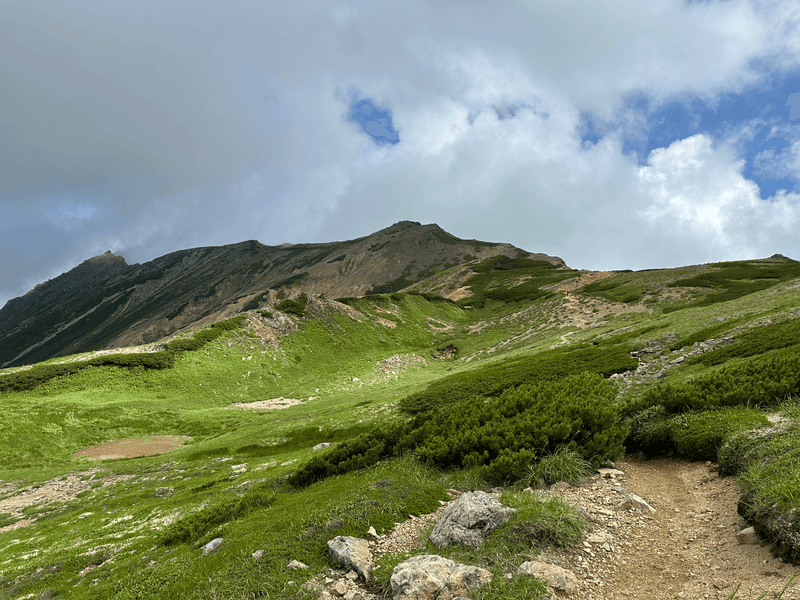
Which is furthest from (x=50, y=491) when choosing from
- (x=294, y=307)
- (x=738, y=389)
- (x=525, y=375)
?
(x=294, y=307)

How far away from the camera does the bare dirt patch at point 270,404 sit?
46.7m

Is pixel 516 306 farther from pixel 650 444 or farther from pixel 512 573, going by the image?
pixel 512 573

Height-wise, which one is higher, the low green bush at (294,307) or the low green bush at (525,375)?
the low green bush at (294,307)

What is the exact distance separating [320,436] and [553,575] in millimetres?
26964

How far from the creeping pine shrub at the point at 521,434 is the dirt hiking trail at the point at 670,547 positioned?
1.32 meters

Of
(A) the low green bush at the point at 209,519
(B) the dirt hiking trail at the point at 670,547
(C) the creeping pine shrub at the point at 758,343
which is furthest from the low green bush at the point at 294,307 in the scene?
(B) the dirt hiking trail at the point at 670,547

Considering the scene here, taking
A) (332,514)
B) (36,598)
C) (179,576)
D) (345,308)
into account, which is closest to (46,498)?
(36,598)

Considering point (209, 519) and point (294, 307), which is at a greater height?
point (294, 307)

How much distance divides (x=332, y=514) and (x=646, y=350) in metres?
30.6

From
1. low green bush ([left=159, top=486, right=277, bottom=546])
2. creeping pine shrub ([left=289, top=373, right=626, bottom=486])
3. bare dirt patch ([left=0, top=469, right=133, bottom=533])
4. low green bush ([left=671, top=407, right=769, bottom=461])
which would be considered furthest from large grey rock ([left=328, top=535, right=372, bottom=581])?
bare dirt patch ([left=0, top=469, right=133, bottom=533])

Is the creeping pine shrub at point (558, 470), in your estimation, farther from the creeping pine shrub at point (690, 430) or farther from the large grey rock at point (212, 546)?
the large grey rock at point (212, 546)

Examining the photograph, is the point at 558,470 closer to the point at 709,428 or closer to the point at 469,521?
the point at 469,521

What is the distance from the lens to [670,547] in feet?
25.6

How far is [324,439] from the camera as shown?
29.9 m
